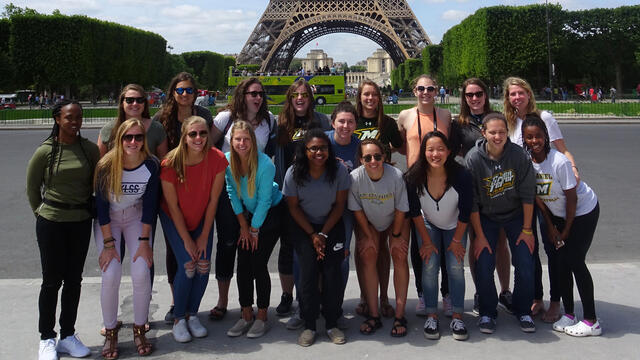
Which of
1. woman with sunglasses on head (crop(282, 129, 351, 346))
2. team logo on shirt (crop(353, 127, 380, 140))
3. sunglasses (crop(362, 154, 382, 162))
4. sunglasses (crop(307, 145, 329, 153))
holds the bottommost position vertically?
woman with sunglasses on head (crop(282, 129, 351, 346))

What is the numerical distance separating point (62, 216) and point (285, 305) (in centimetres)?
154

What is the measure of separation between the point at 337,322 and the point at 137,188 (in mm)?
1488

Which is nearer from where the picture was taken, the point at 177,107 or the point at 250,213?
the point at 250,213

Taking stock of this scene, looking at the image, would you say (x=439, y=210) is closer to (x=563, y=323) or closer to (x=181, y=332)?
(x=563, y=323)

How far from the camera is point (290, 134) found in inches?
154

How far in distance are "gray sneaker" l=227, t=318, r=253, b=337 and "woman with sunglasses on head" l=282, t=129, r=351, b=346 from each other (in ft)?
1.27

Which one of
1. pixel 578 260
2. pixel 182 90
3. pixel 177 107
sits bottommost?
pixel 578 260

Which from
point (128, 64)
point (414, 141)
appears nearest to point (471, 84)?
point (414, 141)

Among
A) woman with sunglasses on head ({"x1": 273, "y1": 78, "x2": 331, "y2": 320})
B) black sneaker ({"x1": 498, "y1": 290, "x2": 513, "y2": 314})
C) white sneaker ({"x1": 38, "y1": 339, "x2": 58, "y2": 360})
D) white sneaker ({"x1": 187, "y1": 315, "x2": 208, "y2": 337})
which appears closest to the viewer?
white sneaker ({"x1": 38, "y1": 339, "x2": 58, "y2": 360})

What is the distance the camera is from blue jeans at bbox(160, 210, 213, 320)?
3365 mm

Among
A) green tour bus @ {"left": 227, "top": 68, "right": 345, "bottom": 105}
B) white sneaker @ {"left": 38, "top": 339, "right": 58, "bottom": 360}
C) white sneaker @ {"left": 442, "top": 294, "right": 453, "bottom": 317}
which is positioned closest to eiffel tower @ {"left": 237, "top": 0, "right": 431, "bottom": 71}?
green tour bus @ {"left": 227, "top": 68, "right": 345, "bottom": 105}

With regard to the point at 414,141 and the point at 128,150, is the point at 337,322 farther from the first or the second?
the point at 128,150

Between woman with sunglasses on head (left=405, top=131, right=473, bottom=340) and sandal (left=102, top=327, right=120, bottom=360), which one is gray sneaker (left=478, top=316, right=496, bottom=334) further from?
sandal (left=102, top=327, right=120, bottom=360)

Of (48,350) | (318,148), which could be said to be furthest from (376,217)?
(48,350)
